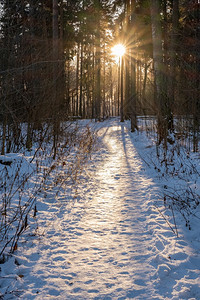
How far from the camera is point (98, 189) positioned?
5273mm

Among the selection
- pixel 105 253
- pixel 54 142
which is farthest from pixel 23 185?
pixel 54 142

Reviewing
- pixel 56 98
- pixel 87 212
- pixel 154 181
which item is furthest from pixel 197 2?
pixel 87 212

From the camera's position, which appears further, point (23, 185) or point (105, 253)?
point (23, 185)

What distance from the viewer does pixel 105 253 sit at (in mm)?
2803

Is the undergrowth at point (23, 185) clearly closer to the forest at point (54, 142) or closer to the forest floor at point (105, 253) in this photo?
the forest at point (54, 142)

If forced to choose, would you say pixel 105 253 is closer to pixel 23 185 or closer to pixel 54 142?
pixel 23 185

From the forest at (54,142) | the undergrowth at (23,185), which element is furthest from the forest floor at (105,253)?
the undergrowth at (23,185)

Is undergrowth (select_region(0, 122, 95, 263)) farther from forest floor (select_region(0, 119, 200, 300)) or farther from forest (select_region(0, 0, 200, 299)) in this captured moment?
forest floor (select_region(0, 119, 200, 300))

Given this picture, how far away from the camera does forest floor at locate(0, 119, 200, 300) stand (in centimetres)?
218

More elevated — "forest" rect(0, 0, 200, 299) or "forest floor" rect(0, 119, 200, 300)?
"forest" rect(0, 0, 200, 299)

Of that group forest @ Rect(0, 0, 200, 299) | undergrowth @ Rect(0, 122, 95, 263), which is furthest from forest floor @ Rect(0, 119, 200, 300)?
undergrowth @ Rect(0, 122, 95, 263)

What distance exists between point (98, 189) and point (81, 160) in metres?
2.98

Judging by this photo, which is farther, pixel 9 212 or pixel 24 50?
pixel 24 50

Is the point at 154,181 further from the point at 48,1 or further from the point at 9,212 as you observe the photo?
the point at 48,1
